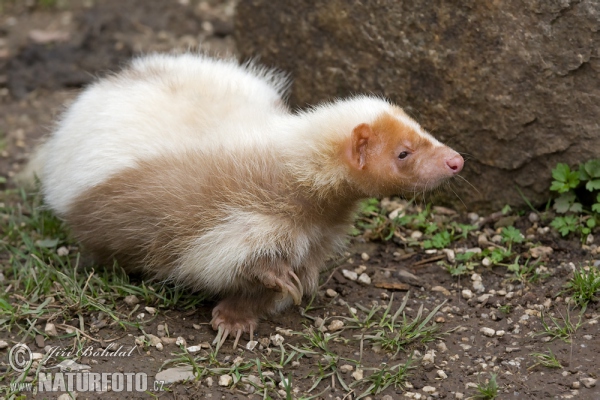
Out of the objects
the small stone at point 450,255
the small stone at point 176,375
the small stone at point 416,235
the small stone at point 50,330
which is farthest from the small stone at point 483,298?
the small stone at point 50,330

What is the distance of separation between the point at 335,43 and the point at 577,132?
71.1 inches

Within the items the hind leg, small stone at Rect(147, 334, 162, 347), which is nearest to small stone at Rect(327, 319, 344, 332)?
the hind leg

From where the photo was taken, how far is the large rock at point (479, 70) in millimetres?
4883

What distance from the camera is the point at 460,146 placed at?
17.9 feet

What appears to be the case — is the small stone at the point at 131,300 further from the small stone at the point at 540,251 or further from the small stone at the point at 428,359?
the small stone at the point at 540,251

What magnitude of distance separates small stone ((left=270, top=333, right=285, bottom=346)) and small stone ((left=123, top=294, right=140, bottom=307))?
0.87 metres

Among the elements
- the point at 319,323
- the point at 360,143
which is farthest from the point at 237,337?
the point at 360,143

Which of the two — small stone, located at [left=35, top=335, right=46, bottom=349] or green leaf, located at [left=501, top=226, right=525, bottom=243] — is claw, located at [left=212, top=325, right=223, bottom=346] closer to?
small stone, located at [left=35, top=335, right=46, bottom=349]

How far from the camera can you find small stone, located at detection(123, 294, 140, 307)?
187 inches

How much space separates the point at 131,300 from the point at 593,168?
9.84 feet

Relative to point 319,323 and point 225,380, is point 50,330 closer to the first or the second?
point 225,380

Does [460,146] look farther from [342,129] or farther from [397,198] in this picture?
[342,129]

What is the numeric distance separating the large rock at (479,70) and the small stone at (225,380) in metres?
2.32

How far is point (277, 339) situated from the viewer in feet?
14.8
